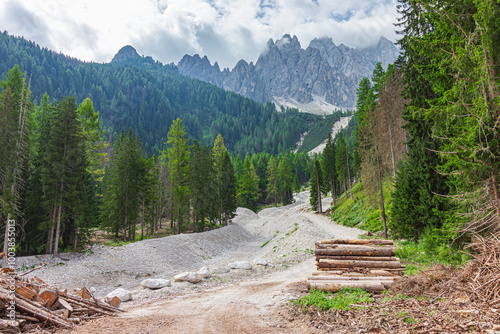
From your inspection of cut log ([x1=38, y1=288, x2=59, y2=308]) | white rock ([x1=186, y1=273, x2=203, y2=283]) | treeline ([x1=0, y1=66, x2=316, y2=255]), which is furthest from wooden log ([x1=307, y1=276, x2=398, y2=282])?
treeline ([x1=0, y1=66, x2=316, y2=255])

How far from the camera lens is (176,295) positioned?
40.5 ft

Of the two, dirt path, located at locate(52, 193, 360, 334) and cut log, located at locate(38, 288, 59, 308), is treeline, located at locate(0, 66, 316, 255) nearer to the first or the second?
cut log, located at locate(38, 288, 59, 308)

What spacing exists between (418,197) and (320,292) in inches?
363

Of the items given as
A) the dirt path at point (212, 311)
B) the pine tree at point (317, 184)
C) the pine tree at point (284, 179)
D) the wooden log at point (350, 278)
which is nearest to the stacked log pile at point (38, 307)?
the dirt path at point (212, 311)

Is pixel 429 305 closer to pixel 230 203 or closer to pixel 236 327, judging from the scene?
pixel 236 327

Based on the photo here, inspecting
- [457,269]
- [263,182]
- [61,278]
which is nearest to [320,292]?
[457,269]

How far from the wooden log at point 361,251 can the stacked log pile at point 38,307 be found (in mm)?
9423

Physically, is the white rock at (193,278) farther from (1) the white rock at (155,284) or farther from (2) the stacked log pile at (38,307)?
(2) the stacked log pile at (38,307)

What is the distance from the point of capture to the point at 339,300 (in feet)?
26.0

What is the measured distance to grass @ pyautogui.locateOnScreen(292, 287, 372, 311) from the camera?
293 inches

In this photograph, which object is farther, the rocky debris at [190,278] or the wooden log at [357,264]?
the rocky debris at [190,278]

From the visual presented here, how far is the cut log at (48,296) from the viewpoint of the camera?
24.6 ft

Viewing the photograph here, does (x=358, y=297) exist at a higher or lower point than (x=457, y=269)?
lower

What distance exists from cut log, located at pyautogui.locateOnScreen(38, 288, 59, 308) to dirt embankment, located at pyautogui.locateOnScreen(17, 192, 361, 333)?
132 cm
